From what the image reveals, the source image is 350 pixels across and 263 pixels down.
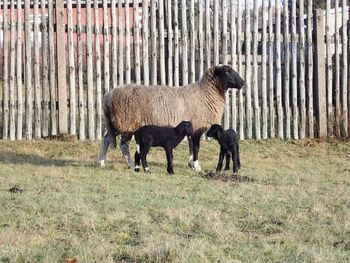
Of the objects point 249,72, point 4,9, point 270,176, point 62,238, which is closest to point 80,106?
point 4,9

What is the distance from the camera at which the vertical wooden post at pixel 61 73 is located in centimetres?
1332

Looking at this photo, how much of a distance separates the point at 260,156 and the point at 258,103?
171 centimetres

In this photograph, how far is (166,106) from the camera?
1099 cm

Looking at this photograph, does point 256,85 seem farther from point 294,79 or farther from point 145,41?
point 145,41

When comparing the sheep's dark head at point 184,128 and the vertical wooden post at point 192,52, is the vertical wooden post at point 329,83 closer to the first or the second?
the vertical wooden post at point 192,52

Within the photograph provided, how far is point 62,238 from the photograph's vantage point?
5918 mm

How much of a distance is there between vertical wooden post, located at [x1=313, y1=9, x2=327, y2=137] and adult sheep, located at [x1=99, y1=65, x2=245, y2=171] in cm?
301

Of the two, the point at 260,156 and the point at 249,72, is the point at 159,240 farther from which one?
the point at 249,72

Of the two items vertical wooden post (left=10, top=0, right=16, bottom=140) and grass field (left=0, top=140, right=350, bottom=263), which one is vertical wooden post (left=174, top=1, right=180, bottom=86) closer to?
grass field (left=0, top=140, right=350, bottom=263)

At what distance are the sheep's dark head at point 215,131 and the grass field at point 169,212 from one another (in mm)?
806

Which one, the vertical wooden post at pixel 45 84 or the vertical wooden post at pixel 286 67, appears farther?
the vertical wooden post at pixel 286 67

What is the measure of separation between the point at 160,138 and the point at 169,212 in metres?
3.56

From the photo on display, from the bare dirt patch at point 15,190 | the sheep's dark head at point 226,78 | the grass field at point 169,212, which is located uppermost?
the sheep's dark head at point 226,78

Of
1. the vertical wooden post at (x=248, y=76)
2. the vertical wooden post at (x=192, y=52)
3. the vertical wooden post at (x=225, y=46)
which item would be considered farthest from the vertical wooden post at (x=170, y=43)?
the vertical wooden post at (x=248, y=76)
